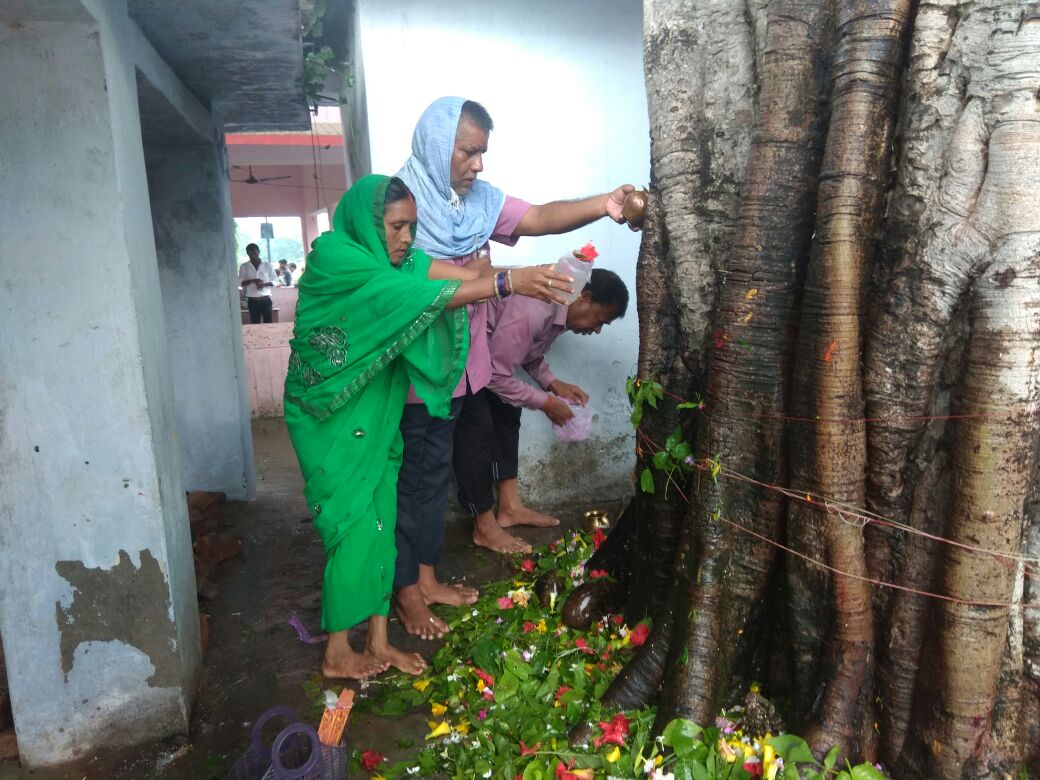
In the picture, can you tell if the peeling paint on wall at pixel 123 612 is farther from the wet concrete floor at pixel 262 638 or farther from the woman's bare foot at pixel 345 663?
the woman's bare foot at pixel 345 663

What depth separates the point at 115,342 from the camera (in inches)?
102

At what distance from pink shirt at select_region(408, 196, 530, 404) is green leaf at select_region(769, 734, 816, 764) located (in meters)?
2.01

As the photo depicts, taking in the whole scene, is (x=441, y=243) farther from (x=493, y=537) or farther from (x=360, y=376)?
(x=493, y=537)

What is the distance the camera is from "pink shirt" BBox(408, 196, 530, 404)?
3.68 m

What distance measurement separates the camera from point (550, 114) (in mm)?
4754

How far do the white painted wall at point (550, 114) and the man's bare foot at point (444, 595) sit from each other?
4.43 feet

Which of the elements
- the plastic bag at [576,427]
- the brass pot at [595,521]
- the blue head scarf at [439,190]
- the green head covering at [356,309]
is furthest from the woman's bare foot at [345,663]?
the plastic bag at [576,427]

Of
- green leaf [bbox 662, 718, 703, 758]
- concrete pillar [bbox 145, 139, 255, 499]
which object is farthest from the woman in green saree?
concrete pillar [bbox 145, 139, 255, 499]

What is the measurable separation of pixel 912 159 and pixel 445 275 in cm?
174

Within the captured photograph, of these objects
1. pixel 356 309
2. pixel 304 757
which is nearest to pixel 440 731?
pixel 304 757

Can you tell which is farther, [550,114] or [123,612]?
[550,114]

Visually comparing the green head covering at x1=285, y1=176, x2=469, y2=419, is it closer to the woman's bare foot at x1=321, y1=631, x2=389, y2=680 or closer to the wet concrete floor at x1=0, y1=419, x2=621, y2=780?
the woman's bare foot at x1=321, y1=631, x2=389, y2=680

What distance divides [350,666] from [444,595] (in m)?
0.71

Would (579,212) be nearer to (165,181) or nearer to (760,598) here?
(760,598)
